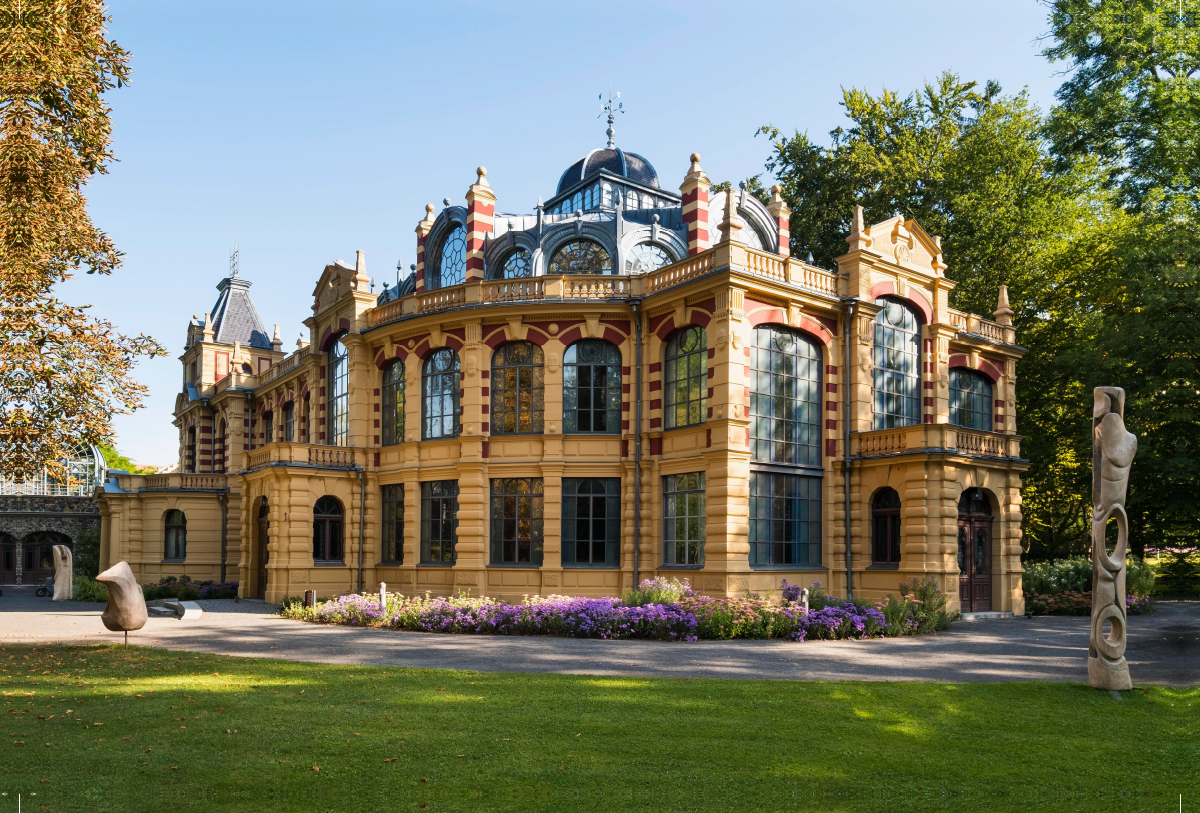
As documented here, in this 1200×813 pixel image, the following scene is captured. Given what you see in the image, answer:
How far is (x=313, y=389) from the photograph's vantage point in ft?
113

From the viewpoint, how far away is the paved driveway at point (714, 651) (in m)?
14.7

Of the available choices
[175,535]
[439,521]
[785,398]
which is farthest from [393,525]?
[175,535]

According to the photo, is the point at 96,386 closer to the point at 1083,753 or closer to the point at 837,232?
the point at 1083,753

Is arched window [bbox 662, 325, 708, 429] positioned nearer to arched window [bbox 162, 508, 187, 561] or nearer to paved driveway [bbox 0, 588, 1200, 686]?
paved driveway [bbox 0, 588, 1200, 686]

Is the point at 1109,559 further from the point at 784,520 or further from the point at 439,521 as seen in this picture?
the point at 439,521

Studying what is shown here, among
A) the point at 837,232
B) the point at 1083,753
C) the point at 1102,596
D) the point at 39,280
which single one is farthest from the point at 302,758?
the point at 837,232

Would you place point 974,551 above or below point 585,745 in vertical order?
above

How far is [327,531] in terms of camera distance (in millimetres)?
30250

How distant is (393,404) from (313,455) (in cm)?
294

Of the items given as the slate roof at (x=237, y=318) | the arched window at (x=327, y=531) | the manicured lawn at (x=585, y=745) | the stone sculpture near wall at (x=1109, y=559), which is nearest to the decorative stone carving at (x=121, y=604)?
the manicured lawn at (x=585, y=745)

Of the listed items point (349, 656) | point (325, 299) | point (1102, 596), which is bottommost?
point (349, 656)

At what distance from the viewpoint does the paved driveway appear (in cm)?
1473

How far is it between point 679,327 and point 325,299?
14.8 meters

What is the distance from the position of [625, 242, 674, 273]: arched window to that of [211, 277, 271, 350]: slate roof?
30015 millimetres
